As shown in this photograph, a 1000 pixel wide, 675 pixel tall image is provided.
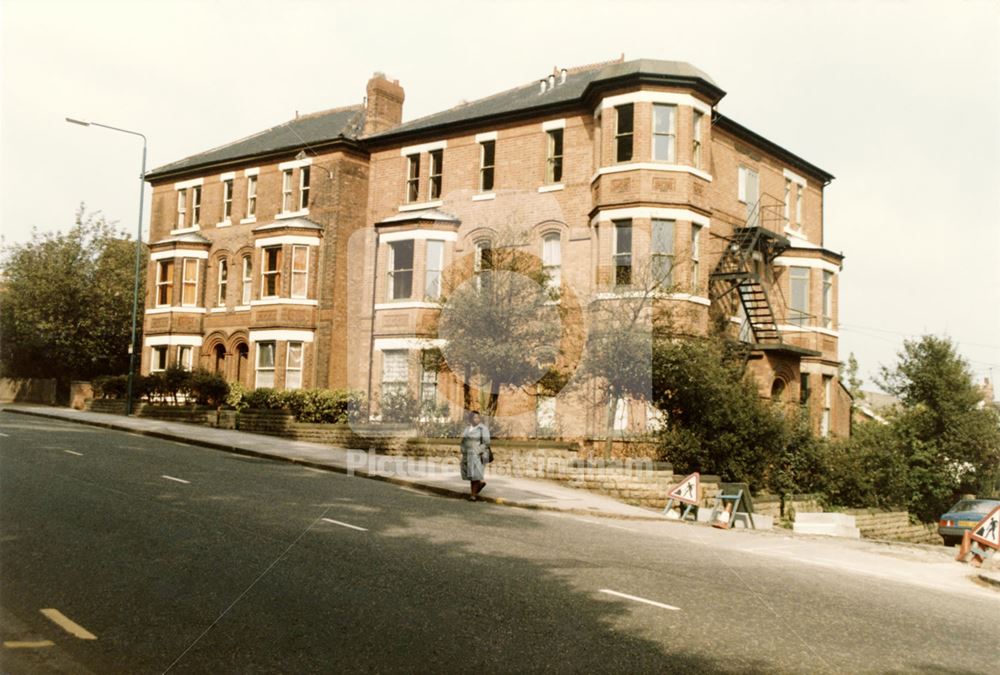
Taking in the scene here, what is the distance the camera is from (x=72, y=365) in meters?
43.5

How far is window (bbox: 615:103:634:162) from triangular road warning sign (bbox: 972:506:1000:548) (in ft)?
48.6

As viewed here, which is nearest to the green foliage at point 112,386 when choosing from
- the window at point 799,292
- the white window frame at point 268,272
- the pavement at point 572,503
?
the white window frame at point 268,272

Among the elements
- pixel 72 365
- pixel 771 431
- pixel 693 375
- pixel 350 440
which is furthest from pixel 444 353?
pixel 72 365

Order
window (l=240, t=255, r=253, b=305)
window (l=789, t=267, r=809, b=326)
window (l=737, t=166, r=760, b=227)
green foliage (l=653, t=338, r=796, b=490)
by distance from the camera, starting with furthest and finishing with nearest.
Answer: window (l=240, t=255, r=253, b=305) < window (l=789, t=267, r=809, b=326) < window (l=737, t=166, r=760, b=227) < green foliage (l=653, t=338, r=796, b=490)

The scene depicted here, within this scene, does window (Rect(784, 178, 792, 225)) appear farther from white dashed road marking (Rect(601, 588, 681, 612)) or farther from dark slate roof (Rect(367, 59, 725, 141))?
white dashed road marking (Rect(601, 588, 681, 612))

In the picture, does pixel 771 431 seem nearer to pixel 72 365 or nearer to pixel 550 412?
pixel 550 412

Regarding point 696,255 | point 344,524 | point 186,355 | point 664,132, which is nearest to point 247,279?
point 186,355

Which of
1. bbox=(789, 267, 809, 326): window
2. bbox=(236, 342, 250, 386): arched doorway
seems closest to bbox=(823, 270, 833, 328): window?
bbox=(789, 267, 809, 326): window

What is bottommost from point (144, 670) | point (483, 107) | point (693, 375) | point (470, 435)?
point (144, 670)

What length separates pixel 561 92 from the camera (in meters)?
29.1

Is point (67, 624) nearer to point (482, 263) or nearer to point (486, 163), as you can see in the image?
point (482, 263)

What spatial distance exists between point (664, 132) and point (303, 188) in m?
15.5

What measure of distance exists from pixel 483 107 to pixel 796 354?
14.3 m

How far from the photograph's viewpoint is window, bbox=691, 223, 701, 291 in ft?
83.7
